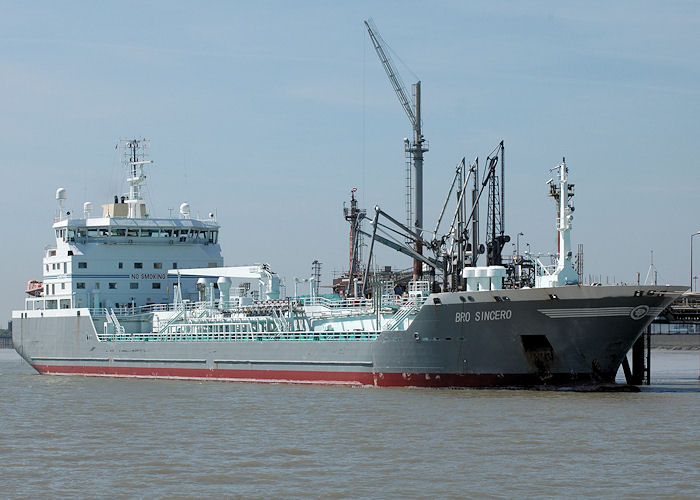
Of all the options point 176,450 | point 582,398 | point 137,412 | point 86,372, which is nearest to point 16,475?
point 176,450

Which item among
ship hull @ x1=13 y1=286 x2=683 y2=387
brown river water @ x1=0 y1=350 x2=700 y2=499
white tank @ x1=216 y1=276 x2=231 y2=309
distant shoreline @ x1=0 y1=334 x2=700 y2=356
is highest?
white tank @ x1=216 y1=276 x2=231 y2=309

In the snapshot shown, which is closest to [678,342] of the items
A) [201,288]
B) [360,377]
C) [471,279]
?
[201,288]

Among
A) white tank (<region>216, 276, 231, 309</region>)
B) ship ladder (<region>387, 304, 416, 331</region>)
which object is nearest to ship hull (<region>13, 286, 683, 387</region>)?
ship ladder (<region>387, 304, 416, 331</region>)

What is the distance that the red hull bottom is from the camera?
33344 millimetres

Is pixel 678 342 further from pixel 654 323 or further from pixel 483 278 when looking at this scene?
pixel 483 278

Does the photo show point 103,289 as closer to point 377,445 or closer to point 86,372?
point 86,372

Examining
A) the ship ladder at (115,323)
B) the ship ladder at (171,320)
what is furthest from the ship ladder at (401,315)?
the ship ladder at (115,323)

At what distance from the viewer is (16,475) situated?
808 inches

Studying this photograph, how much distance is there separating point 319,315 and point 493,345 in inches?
320

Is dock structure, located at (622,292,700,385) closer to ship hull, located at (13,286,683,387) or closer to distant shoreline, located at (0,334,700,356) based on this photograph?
ship hull, located at (13,286,683,387)

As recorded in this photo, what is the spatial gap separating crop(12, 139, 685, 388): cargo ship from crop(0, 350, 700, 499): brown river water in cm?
158

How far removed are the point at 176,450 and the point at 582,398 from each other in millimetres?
13688

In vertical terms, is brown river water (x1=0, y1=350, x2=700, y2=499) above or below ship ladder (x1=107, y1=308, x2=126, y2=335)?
below

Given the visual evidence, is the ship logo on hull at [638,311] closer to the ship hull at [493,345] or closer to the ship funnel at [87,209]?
the ship hull at [493,345]
